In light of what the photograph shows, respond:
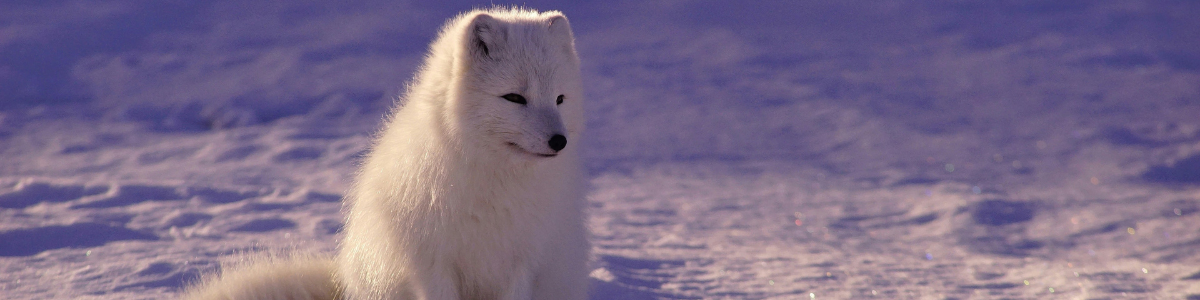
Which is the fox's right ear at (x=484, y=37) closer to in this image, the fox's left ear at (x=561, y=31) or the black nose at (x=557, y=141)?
the fox's left ear at (x=561, y=31)

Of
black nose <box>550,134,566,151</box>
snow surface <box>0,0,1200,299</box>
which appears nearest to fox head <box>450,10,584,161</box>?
black nose <box>550,134,566,151</box>

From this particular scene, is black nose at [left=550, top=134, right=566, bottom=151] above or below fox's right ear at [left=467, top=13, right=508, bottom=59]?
below

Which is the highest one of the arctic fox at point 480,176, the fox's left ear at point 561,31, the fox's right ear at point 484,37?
the fox's left ear at point 561,31

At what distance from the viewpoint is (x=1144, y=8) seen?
8.52m

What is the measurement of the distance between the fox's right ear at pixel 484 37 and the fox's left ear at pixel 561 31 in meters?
0.16

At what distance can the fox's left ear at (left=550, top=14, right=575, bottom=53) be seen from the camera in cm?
249

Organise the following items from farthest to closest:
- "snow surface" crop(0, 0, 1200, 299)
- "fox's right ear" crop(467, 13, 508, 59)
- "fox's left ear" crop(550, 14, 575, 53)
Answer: "snow surface" crop(0, 0, 1200, 299) < "fox's left ear" crop(550, 14, 575, 53) < "fox's right ear" crop(467, 13, 508, 59)

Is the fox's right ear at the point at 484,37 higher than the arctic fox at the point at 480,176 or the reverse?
higher

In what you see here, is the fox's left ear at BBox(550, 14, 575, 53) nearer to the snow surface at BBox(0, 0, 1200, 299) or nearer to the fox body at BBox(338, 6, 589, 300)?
the fox body at BBox(338, 6, 589, 300)

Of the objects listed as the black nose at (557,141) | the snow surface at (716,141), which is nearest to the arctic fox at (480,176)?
the black nose at (557,141)

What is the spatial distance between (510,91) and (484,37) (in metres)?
0.16

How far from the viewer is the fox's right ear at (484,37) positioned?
237 centimetres

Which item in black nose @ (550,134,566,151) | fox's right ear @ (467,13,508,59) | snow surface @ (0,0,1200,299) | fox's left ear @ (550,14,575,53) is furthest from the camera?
snow surface @ (0,0,1200,299)

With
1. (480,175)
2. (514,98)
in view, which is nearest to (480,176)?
(480,175)
